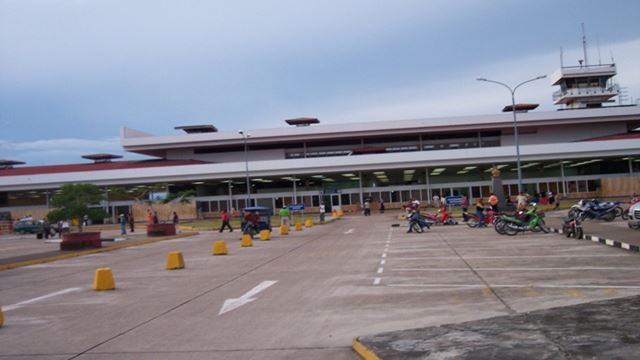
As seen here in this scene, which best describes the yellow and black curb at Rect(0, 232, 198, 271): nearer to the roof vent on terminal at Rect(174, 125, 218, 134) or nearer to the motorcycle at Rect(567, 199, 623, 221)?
the motorcycle at Rect(567, 199, 623, 221)

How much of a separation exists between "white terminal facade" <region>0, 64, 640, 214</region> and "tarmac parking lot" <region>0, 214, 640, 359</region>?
4622cm

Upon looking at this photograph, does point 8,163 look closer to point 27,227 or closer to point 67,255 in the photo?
point 27,227

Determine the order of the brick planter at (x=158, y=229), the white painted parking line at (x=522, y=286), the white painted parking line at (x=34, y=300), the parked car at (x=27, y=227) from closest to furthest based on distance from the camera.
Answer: the white painted parking line at (x=522, y=286)
the white painted parking line at (x=34, y=300)
the brick planter at (x=158, y=229)
the parked car at (x=27, y=227)

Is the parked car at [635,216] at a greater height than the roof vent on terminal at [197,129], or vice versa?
the roof vent on terminal at [197,129]

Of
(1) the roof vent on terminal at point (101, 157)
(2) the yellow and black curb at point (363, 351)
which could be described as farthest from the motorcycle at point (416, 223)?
(1) the roof vent on terminal at point (101, 157)

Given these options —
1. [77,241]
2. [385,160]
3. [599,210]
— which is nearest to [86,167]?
[385,160]

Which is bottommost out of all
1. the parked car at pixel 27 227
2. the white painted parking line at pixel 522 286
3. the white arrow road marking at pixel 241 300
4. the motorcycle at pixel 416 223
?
the white painted parking line at pixel 522 286

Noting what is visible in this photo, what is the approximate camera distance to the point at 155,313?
1130 cm

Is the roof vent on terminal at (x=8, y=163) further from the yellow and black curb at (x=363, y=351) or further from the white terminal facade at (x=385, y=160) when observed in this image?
the yellow and black curb at (x=363, y=351)

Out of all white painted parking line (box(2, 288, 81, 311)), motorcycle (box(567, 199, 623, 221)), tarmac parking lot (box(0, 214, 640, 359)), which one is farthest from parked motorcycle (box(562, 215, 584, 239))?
white painted parking line (box(2, 288, 81, 311))

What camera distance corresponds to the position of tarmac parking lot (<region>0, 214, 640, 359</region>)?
865 cm

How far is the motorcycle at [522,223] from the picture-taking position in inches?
1013

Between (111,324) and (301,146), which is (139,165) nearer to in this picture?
(301,146)

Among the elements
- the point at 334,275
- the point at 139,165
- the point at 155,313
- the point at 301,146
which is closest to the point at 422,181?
the point at 301,146
